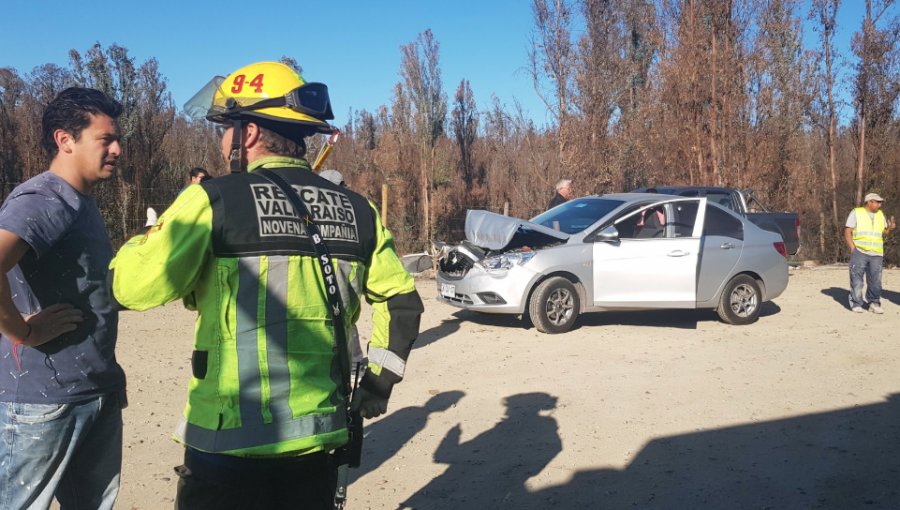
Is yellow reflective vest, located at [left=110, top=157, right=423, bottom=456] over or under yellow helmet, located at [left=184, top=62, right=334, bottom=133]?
under

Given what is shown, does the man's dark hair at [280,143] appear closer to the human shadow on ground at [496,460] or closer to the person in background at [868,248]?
the human shadow on ground at [496,460]

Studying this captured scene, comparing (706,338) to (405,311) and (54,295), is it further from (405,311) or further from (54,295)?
(54,295)

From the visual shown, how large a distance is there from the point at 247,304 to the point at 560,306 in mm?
7571

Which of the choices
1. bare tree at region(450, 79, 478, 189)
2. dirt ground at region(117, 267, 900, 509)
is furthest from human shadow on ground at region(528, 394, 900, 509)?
bare tree at region(450, 79, 478, 189)

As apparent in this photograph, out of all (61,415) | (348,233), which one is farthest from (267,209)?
(61,415)

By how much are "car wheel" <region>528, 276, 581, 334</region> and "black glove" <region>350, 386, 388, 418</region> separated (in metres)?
6.90

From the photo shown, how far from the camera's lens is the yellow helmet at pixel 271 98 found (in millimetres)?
2328

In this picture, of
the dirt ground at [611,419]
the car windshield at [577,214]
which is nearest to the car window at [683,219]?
the car windshield at [577,214]

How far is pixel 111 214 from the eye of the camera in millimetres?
15930

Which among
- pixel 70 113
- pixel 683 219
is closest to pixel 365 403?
pixel 70 113

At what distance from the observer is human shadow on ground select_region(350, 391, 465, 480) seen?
5125mm

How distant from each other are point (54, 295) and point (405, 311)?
127 centimetres

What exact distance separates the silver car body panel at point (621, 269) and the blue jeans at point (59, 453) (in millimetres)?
6651

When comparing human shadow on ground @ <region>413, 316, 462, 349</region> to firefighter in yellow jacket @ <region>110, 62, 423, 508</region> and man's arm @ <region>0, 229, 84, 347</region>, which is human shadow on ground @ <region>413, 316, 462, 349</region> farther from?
firefighter in yellow jacket @ <region>110, 62, 423, 508</region>
